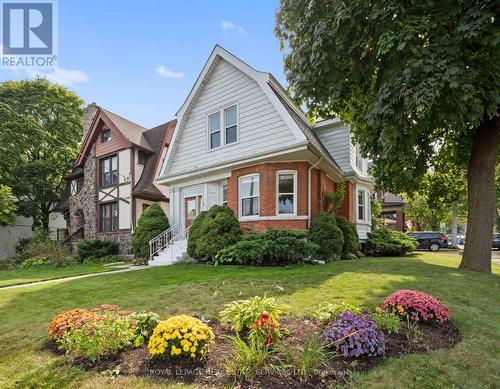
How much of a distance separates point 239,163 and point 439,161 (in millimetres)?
8481

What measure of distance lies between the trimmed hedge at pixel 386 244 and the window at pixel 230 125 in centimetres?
909

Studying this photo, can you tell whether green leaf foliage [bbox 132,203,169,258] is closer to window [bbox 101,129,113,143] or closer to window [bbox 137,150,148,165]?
window [bbox 137,150,148,165]

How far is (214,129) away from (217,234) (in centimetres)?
533

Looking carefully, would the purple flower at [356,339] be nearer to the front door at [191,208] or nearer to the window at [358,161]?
the front door at [191,208]

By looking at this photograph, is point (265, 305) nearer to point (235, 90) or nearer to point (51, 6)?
point (235, 90)

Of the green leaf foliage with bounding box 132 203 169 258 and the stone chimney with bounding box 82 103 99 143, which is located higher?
the stone chimney with bounding box 82 103 99 143

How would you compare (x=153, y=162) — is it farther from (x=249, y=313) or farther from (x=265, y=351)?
(x=265, y=351)

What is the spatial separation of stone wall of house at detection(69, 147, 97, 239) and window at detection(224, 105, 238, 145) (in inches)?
484

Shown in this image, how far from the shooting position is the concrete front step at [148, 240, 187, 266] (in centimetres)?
1388

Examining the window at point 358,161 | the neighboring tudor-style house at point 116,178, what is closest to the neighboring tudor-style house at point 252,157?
the window at point 358,161

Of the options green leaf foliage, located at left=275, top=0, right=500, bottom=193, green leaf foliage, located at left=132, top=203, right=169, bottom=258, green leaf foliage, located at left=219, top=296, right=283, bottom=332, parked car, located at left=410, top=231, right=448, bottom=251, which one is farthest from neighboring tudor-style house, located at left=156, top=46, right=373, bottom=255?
parked car, located at left=410, top=231, right=448, bottom=251

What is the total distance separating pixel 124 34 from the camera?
10.3m

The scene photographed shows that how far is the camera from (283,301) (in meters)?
5.77

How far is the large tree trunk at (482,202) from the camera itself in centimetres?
983
